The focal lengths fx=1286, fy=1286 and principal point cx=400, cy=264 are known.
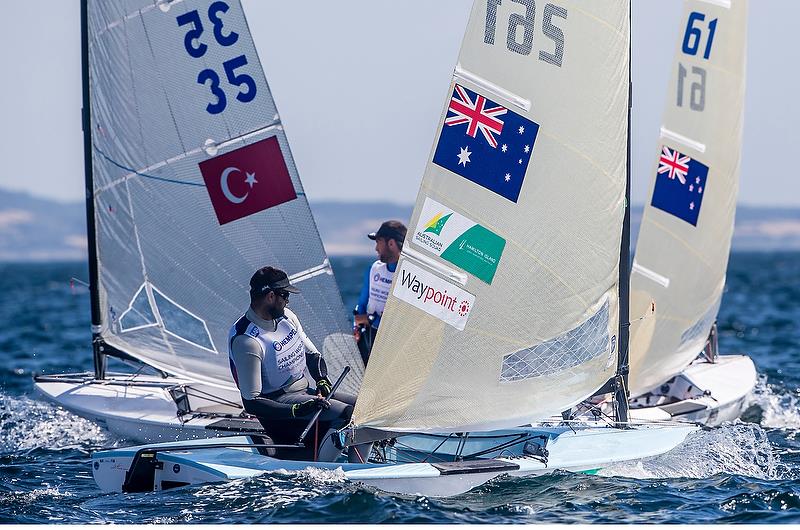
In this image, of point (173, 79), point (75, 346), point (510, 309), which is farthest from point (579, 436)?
point (75, 346)

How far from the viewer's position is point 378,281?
9.26 meters

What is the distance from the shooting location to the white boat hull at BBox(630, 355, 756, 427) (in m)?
9.74

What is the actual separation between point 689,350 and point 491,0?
4.79 meters

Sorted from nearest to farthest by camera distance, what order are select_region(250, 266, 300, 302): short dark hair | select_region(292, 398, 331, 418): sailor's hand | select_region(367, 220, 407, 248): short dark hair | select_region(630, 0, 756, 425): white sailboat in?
select_region(292, 398, 331, 418): sailor's hand < select_region(250, 266, 300, 302): short dark hair < select_region(367, 220, 407, 248): short dark hair < select_region(630, 0, 756, 425): white sailboat

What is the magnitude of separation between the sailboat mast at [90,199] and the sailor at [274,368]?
120 inches

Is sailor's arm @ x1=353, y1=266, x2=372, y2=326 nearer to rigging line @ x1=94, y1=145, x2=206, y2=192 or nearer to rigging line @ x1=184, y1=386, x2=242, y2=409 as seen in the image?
rigging line @ x1=184, y1=386, x2=242, y2=409

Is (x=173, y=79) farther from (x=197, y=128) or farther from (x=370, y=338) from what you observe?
(x=370, y=338)

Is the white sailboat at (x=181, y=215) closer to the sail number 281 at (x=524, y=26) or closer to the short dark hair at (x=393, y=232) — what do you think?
the short dark hair at (x=393, y=232)

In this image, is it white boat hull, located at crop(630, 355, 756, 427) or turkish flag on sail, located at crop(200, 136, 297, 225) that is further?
white boat hull, located at crop(630, 355, 756, 427)

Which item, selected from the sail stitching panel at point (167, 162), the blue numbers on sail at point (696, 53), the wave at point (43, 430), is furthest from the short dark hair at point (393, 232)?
the blue numbers on sail at point (696, 53)

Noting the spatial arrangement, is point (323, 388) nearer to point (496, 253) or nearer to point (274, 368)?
point (274, 368)

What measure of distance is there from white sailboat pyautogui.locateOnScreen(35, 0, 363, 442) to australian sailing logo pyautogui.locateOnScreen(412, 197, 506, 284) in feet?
7.93

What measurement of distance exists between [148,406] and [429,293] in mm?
3329

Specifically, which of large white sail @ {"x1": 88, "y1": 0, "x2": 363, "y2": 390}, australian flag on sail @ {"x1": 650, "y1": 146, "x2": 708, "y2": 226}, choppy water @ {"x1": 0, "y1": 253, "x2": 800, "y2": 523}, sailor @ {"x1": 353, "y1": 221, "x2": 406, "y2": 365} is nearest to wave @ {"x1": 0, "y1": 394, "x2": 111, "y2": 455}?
choppy water @ {"x1": 0, "y1": 253, "x2": 800, "y2": 523}
